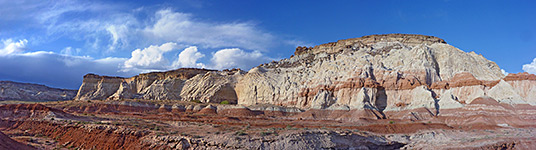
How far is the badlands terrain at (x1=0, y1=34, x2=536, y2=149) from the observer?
27453 mm

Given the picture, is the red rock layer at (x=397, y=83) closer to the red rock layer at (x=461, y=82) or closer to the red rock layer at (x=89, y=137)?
the red rock layer at (x=461, y=82)

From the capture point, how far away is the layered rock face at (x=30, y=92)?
102 metres

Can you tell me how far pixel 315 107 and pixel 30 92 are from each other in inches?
3813

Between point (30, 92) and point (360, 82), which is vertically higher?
point (360, 82)

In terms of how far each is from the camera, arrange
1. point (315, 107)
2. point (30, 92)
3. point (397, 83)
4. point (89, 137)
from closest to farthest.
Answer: point (89, 137)
point (397, 83)
point (315, 107)
point (30, 92)

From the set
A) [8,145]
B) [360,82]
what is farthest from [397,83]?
[8,145]

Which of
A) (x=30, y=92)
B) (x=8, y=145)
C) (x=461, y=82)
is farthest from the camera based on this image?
(x=30, y=92)

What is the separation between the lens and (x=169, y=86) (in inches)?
3516

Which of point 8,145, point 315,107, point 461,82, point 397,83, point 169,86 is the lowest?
point 8,145

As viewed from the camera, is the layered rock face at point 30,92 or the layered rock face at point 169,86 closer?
the layered rock face at point 169,86

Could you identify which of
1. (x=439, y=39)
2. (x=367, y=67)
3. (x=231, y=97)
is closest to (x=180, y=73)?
(x=231, y=97)

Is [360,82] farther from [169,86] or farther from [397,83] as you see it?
[169,86]

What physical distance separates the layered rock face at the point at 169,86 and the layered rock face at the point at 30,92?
22.2 meters

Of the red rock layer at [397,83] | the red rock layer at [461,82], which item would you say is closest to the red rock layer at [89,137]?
the red rock layer at [397,83]
